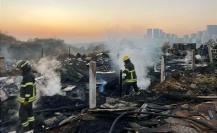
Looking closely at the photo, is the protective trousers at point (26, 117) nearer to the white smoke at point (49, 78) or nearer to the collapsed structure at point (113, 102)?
the collapsed structure at point (113, 102)

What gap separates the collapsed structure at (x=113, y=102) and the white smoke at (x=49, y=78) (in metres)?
0.05

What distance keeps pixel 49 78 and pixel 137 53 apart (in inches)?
284

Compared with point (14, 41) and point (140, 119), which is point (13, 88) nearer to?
point (140, 119)

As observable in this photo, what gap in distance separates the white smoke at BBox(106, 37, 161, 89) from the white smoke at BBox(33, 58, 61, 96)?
10.8 ft

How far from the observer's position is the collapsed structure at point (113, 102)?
646 cm

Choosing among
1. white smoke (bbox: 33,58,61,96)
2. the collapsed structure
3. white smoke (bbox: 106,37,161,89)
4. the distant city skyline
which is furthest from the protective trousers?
the distant city skyline

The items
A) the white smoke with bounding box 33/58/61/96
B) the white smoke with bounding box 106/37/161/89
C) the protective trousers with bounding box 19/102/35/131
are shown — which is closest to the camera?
the protective trousers with bounding box 19/102/35/131

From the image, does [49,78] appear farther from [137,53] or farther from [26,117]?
[137,53]

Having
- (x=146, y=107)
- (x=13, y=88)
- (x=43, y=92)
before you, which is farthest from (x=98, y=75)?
(x=146, y=107)

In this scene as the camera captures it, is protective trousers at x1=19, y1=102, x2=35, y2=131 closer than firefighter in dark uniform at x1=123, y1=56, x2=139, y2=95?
Yes

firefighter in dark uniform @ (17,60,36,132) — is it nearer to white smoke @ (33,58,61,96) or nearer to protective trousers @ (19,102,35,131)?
protective trousers @ (19,102,35,131)

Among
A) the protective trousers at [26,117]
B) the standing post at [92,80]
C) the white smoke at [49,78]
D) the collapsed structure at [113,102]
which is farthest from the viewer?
the white smoke at [49,78]

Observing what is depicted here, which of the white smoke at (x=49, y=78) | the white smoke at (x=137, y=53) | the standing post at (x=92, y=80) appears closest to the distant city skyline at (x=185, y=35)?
the white smoke at (x=137, y=53)

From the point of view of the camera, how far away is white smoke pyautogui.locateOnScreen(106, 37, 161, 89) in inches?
689
